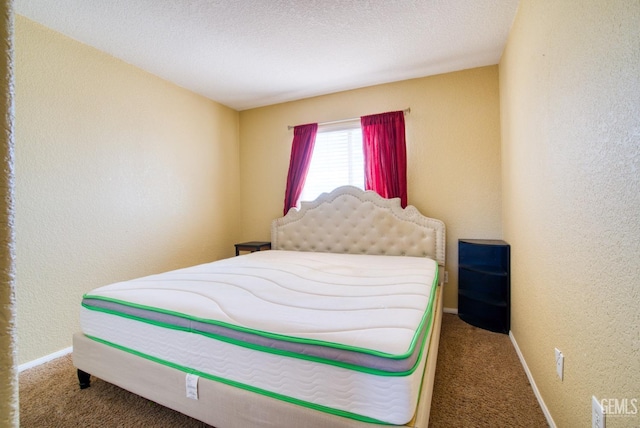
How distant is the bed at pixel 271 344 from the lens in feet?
3.27

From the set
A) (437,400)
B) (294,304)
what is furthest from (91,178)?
(437,400)

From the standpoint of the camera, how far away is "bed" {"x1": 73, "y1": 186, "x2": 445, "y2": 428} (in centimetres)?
100

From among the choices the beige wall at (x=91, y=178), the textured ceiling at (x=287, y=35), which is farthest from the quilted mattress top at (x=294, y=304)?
the textured ceiling at (x=287, y=35)

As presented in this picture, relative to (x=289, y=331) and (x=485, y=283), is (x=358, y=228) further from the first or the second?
(x=289, y=331)

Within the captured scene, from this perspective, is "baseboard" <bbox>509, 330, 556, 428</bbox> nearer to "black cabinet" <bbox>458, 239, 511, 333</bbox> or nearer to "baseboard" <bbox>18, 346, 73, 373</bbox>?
"black cabinet" <bbox>458, 239, 511, 333</bbox>

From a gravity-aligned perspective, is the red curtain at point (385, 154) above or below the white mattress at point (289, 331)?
above

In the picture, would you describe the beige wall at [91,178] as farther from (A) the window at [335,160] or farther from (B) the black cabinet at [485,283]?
(B) the black cabinet at [485,283]

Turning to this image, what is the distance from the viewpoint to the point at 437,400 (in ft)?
5.16

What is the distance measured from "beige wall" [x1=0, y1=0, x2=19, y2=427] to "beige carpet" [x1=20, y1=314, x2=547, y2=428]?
1.40 metres

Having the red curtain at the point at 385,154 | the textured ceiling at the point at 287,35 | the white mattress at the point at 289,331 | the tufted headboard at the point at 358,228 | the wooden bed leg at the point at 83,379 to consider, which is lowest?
the wooden bed leg at the point at 83,379

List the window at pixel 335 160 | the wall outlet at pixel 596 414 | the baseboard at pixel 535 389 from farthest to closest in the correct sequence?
1. the window at pixel 335 160
2. the baseboard at pixel 535 389
3. the wall outlet at pixel 596 414

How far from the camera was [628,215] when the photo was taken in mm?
817

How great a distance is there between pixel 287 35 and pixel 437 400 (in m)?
2.86

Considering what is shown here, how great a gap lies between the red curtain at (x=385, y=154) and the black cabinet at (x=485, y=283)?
0.84 m
